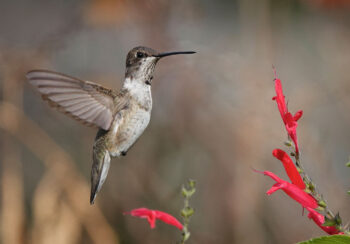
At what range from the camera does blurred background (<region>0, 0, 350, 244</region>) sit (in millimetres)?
3510

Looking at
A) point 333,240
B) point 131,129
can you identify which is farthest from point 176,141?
point 333,240

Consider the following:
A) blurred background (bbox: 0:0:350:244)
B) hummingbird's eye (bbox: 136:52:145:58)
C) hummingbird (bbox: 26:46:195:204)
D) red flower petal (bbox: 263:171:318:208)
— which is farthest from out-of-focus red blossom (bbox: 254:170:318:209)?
blurred background (bbox: 0:0:350:244)

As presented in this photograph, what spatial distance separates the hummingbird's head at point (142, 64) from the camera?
1.91 meters

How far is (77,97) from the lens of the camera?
185 cm

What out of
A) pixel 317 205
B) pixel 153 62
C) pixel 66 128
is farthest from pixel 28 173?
pixel 317 205

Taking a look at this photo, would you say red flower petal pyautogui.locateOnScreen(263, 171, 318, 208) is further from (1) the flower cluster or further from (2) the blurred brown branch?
(2) the blurred brown branch

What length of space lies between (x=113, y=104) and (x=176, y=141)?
6.38 feet

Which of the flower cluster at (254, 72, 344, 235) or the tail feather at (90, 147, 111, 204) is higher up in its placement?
the flower cluster at (254, 72, 344, 235)

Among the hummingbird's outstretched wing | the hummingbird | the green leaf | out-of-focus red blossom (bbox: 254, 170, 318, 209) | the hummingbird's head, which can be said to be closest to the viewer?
the green leaf

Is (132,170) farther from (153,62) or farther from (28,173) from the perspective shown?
(153,62)

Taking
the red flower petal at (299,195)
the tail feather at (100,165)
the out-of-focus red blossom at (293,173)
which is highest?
the out-of-focus red blossom at (293,173)

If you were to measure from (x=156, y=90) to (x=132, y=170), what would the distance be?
585mm

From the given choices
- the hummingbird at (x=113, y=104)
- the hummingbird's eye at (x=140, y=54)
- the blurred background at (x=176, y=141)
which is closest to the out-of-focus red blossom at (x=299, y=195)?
the hummingbird at (x=113, y=104)

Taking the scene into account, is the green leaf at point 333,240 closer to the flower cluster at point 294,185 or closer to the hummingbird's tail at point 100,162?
the flower cluster at point 294,185
